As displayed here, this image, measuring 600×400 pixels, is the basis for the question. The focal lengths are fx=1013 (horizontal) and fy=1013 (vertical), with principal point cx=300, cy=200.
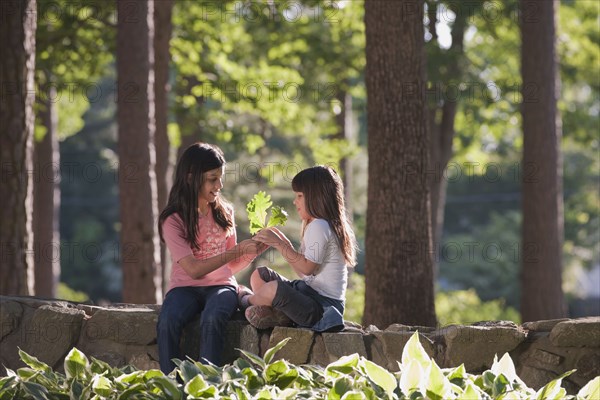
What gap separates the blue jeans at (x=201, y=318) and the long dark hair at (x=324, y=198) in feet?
2.37

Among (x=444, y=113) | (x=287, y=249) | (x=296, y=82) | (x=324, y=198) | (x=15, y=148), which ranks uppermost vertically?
(x=296, y=82)

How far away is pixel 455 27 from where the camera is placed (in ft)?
55.7

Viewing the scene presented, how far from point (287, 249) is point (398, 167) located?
2649 mm

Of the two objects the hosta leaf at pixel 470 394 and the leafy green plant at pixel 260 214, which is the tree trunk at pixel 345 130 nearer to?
the leafy green plant at pixel 260 214

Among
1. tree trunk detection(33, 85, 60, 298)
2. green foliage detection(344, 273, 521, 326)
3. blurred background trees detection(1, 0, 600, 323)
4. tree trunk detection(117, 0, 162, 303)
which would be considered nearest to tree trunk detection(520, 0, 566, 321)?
blurred background trees detection(1, 0, 600, 323)

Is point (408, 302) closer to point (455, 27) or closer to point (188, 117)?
point (188, 117)

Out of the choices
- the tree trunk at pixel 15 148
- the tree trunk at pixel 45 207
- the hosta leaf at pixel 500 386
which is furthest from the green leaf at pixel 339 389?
the tree trunk at pixel 45 207

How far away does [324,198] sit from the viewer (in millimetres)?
5699

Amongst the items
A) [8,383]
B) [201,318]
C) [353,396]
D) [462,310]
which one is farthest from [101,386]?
[462,310]

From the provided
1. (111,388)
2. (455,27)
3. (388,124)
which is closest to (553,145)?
(455,27)

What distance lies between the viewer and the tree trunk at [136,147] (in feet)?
33.1

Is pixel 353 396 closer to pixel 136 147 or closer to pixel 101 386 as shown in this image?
pixel 101 386

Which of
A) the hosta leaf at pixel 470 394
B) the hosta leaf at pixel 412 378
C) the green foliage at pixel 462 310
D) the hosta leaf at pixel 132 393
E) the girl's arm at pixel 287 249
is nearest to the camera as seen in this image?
the hosta leaf at pixel 470 394

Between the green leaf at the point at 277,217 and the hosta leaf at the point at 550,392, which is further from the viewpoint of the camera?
the green leaf at the point at 277,217
